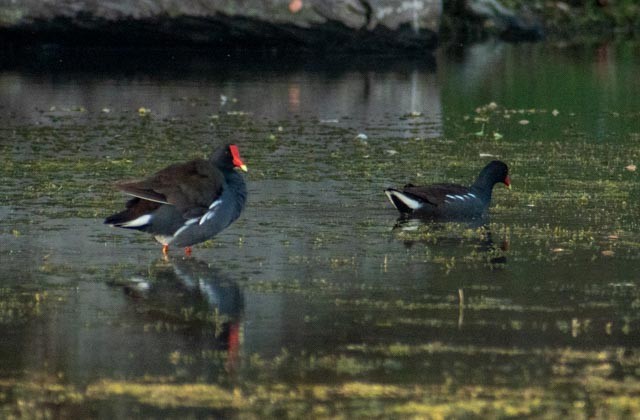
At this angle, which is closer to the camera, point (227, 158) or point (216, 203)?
point (216, 203)

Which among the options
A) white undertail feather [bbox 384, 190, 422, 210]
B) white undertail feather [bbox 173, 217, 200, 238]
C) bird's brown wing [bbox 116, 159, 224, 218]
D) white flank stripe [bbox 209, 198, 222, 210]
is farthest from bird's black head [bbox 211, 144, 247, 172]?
white undertail feather [bbox 384, 190, 422, 210]

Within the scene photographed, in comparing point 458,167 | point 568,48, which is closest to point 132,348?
point 458,167

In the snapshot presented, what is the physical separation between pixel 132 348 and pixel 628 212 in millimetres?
5937

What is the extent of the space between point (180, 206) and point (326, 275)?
1223 mm

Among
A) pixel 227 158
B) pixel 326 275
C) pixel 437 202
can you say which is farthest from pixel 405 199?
pixel 326 275

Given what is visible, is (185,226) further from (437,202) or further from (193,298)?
(437,202)

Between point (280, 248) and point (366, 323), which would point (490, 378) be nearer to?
point (366, 323)

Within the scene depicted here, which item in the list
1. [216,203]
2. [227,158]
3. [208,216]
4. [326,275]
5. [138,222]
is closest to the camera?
[326,275]

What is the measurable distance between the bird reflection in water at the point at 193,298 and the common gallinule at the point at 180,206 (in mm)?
206

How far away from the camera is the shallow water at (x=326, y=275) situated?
6.81 m

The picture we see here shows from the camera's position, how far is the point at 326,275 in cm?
960

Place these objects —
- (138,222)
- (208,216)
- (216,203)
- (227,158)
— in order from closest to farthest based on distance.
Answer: (138,222)
(208,216)
(216,203)
(227,158)

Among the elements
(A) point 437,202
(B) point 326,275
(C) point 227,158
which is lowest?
(B) point 326,275

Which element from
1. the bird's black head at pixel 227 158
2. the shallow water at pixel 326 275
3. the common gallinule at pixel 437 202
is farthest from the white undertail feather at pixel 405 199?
the bird's black head at pixel 227 158
